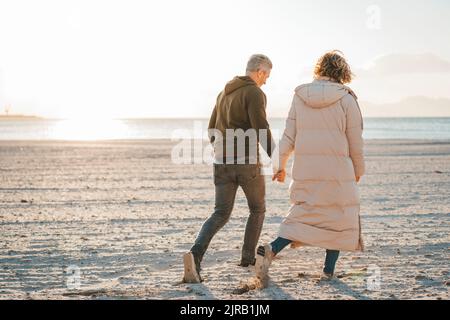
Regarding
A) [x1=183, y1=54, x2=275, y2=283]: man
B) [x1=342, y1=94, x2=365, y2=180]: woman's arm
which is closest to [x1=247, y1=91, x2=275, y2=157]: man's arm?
[x1=183, y1=54, x2=275, y2=283]: man

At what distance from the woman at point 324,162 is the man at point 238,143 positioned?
0.35 metres

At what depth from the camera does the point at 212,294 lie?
17.1 feet

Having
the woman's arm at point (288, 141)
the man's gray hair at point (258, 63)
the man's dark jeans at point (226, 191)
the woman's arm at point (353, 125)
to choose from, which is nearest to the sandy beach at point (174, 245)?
the man's dark jeans at point (226, 191)

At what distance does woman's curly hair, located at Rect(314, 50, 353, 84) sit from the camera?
17.8 ft

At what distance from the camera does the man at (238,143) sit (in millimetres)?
5668

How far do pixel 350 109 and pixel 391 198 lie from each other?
22.4 feet

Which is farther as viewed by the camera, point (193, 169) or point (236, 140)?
point (193, 169)

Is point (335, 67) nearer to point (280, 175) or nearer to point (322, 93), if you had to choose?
point (322, 93)

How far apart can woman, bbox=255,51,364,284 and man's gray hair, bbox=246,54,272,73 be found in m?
0.55

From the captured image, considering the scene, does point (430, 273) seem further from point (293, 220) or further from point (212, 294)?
point (212, 294)

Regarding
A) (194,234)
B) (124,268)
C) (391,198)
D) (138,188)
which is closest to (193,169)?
(138,188)

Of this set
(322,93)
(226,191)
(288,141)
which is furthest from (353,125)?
(226,191)

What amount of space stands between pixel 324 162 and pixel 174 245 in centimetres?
272

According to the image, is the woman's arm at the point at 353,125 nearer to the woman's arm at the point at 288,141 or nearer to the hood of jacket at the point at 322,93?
the hood of jacket at the point at 322,93
